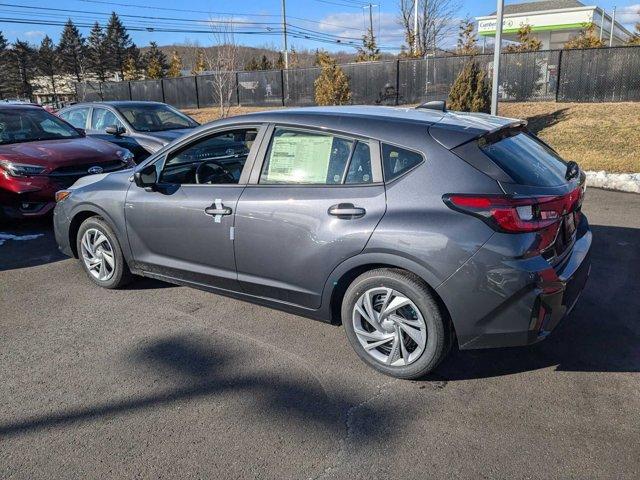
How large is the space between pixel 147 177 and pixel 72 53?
283ft

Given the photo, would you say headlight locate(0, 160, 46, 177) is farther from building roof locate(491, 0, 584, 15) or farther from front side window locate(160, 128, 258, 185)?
building roof locate(491, 0, 584, 15)

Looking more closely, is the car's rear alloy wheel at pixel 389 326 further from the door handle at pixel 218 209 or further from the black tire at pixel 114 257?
the black tire at pixel 114 257

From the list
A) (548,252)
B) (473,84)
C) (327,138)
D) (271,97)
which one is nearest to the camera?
(548,252)

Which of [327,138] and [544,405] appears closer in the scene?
[544,405]

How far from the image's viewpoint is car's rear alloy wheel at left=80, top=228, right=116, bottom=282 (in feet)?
16.0

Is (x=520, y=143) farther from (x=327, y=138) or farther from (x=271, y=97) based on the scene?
(x=271, y=97)

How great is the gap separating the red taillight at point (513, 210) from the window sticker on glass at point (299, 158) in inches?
36.3

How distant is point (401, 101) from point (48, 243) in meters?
18.0

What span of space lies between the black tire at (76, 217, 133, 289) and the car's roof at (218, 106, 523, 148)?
1662 millimetres

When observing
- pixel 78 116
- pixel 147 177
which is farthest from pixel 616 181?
pixel 78 116

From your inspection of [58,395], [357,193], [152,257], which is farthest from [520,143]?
[58,395]

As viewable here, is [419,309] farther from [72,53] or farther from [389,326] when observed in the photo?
[72,53]

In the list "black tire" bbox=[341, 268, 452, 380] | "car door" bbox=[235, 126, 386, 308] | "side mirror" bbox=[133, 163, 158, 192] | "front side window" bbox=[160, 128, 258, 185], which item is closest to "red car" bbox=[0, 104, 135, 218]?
"front side window" bbox=[160, 128, 258, 185]

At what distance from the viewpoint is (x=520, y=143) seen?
356 centimetres
